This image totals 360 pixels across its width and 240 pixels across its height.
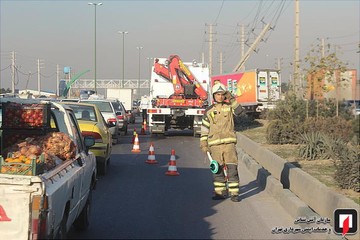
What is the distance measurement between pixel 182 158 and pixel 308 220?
1004 cm

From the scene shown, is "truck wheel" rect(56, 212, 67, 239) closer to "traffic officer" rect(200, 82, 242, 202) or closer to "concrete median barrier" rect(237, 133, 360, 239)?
"concrete median barrier" rect(237, 133, 360, 239)

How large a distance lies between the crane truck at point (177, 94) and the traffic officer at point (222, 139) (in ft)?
51.2

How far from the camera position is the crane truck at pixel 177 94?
26.2 metres

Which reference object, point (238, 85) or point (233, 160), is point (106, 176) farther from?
point (238, 85)

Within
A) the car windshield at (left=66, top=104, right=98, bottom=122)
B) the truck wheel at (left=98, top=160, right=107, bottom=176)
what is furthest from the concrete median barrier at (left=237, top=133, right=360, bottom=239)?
the car windshield at (left=66, top=104, right=98, bottom=122)

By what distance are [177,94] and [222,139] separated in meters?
17.8

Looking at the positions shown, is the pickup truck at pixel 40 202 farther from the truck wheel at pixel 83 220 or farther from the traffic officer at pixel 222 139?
the traffic officer at pixel 222 139

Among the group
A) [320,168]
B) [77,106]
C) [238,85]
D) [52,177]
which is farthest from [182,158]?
[238,85]

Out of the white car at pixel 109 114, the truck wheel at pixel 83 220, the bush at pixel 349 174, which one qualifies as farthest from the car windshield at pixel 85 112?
the truck wheel at pixel 83 220

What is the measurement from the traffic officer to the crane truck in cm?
1562

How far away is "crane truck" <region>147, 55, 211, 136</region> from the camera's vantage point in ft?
86.0

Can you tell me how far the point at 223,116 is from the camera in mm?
10055

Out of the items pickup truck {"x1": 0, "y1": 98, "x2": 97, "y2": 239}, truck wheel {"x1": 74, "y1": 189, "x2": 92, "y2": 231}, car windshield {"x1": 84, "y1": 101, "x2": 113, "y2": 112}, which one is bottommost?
truck wheel {"x1": 74, "y1": 189, "x2": 92, "y2": 231}

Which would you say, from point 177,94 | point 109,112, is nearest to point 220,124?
point 109,112
